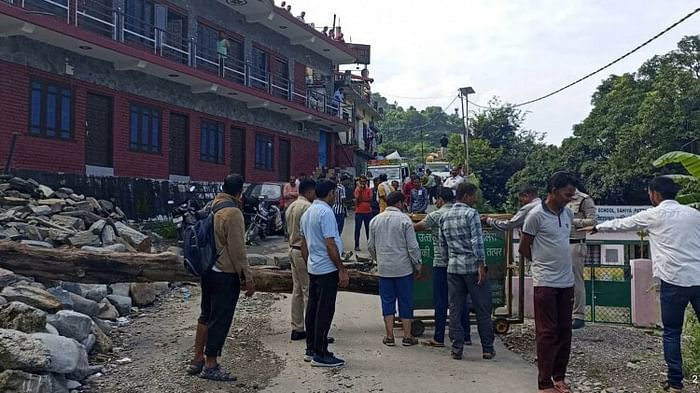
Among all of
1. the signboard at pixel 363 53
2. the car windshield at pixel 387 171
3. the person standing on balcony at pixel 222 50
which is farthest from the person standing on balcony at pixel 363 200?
the signboard at pixel 363 53

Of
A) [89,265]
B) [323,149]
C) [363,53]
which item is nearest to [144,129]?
[89,265]

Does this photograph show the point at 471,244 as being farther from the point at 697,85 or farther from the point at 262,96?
the point at 697,85

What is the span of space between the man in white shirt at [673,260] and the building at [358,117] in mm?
29080

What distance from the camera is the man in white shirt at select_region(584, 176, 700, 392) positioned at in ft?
18.3

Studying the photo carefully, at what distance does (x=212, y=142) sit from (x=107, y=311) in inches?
621

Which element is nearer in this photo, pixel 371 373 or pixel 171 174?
pixel 371 373

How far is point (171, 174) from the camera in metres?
21.0

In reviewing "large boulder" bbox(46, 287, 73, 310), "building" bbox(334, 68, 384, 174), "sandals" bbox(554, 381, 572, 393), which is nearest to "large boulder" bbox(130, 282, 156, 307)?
"large boulder" bbox(46, 287, 73, 310)

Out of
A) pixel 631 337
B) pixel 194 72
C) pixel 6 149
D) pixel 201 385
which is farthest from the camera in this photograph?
pixel 194 72

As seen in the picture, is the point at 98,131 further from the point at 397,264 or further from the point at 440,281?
the point at 440,281

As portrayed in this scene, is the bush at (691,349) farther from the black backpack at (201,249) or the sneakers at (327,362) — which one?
the black backpack at (201,249)

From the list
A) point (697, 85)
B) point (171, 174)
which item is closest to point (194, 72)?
point (171, 174)

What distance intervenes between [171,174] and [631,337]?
16.3m

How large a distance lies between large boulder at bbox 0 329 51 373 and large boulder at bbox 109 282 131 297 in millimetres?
3488
